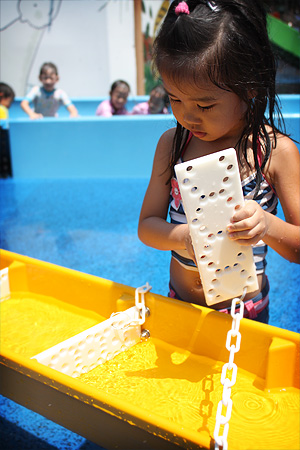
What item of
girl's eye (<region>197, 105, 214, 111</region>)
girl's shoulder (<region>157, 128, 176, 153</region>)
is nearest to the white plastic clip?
girl's shoulder (<region>157, 128, 176, 153</region>)

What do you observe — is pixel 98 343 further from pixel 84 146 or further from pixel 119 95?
pixel 119 95

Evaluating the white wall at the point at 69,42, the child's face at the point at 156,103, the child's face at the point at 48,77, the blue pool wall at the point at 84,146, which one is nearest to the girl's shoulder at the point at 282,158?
the blue pool wall at the point at 84,146

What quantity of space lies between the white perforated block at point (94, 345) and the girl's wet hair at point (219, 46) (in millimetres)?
547

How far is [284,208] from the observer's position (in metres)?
0.95

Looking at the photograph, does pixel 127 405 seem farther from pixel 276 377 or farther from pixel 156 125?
pixel 156 125

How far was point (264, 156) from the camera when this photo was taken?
0.95m

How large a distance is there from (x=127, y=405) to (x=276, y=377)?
1.10 feet

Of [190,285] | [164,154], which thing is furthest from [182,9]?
[190,285]

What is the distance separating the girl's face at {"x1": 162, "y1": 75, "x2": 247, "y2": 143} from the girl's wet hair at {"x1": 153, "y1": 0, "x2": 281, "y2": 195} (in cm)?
1

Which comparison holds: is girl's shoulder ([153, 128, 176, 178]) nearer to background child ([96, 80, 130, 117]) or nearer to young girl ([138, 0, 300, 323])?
young girl ([138, 0, 300, 323])

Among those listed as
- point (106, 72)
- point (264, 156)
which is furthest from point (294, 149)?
point (106, 72)

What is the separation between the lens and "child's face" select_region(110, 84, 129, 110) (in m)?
4.81

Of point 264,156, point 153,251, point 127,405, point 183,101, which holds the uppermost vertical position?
point 183,101

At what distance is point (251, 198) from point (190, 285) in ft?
0.83
